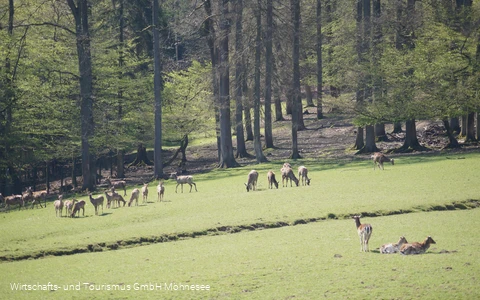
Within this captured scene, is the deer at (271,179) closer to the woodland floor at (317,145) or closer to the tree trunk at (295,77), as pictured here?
the woodland floor at (317,145)

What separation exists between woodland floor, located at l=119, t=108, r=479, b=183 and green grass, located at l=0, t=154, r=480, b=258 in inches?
452

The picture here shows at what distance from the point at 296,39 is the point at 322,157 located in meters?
9.01

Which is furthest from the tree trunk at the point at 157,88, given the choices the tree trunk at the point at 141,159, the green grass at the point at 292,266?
the green grass at the point at 292,266

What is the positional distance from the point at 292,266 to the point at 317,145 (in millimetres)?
38754

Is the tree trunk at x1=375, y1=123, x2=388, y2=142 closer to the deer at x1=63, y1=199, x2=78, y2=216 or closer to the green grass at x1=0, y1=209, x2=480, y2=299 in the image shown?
the green grass at x1=0, y1=209, x2=480, y2=299

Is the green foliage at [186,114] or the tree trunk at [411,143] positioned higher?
the green foliage at [186,114]

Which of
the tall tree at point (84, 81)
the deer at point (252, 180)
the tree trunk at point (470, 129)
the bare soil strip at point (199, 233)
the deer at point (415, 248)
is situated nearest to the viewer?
the deer at point (415, 248)

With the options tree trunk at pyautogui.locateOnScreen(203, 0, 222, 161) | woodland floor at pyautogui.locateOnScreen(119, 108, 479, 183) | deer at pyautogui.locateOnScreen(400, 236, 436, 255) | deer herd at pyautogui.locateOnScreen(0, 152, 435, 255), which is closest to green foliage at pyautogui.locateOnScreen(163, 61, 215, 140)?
tree trunk at pyautogui.locateOnScreen(203, 0, 222, 161)

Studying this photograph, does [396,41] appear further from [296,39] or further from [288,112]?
[288,112]

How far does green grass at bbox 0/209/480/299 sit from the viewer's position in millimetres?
13680

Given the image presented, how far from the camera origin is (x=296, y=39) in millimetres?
46156

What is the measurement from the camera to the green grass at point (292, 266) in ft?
44.9

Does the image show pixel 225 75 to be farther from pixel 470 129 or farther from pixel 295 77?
pixel 470 129

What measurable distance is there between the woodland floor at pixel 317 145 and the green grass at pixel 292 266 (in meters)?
23.4
